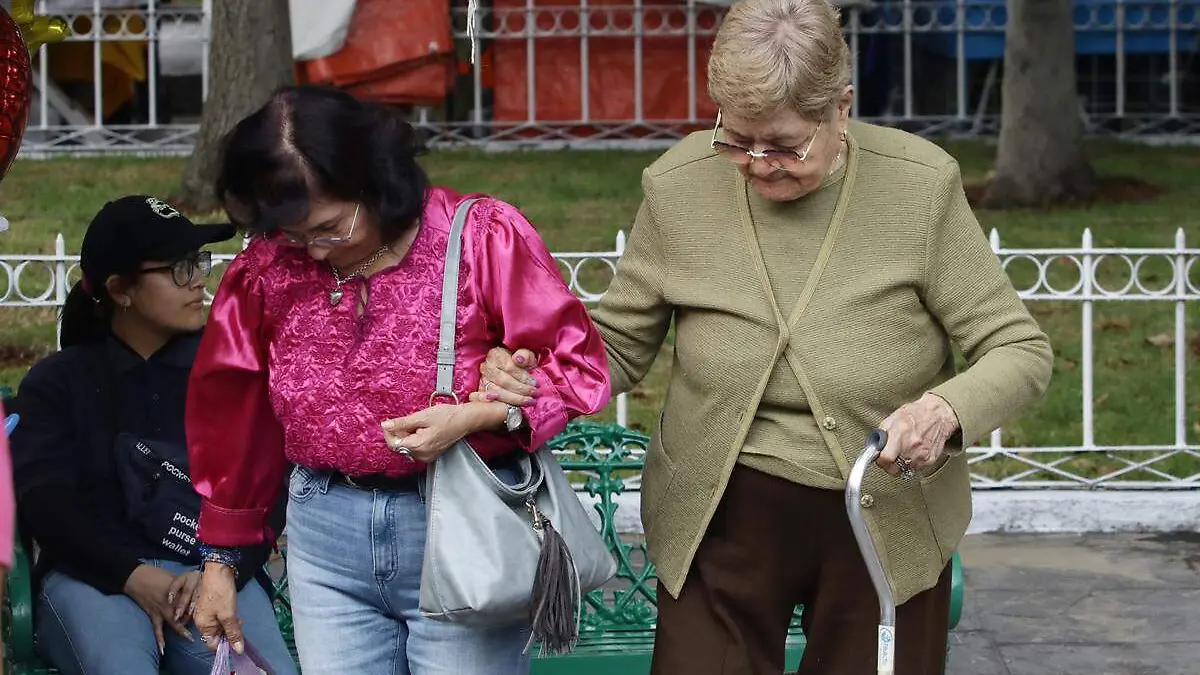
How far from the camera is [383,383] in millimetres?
3020

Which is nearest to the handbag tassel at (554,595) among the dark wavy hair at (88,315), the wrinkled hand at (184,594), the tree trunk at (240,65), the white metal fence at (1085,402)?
the wrinkled hand at (184,594)

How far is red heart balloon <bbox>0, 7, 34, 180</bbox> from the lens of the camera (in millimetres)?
3232

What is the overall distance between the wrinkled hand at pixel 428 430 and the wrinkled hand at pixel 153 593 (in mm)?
1165

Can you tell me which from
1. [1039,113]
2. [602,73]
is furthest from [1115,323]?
[602,73]

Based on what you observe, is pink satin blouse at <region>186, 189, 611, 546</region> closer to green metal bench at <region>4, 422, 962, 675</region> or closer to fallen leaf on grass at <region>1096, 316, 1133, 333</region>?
green metal bench at <region>4, 422, 962, 675</region>

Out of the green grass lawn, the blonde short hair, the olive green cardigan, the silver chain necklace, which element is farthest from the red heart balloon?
the green grass lawn

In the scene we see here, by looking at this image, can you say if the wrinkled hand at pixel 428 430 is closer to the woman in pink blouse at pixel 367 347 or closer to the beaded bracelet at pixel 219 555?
the woman in pink blouse at pixel 367 347

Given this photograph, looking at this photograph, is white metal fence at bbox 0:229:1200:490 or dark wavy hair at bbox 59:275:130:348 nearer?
dark wavy hair at bbox 59:275:130:348

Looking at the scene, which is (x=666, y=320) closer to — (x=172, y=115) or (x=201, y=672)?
(x=201, y=672)

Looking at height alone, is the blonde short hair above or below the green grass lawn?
above

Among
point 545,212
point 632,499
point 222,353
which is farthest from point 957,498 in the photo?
point 545,212

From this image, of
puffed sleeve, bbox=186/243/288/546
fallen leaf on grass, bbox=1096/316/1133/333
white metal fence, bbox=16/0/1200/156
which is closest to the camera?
puffed sleeve, bbox=186/243/288/546

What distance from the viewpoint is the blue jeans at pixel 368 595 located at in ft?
10.1

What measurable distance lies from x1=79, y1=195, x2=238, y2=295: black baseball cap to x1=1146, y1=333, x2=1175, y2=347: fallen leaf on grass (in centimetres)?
554
